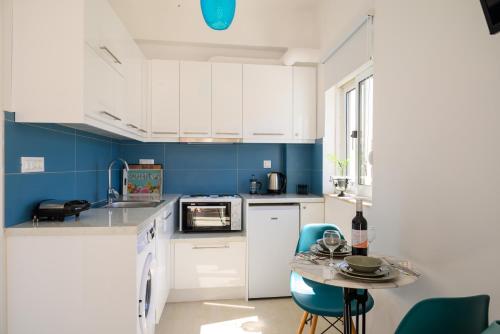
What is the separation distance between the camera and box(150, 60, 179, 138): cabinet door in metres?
2.98

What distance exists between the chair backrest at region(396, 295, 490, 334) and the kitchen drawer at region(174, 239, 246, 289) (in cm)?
199

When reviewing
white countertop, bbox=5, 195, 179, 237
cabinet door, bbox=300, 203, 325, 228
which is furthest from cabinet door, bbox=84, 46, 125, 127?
cabinet door, bbox=300, 203, 325, 228

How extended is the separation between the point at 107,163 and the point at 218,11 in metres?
1.95

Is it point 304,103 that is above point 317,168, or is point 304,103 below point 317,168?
above

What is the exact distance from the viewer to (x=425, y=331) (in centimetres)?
92

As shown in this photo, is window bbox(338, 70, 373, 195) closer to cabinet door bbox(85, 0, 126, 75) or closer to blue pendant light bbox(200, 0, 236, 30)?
blue pendant light bbox(200, 0, 236, 30)

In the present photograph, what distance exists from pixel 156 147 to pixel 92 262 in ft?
6.20

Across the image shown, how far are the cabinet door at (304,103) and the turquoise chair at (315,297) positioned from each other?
1342 millimetres

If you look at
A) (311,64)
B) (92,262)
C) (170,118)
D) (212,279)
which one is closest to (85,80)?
(92,262)

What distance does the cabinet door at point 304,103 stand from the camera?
314 cm

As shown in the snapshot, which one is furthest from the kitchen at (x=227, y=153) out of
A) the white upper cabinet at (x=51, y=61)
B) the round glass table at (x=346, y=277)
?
the round glass table at (x=346, y=277)

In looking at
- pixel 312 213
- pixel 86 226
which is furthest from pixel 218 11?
pixel 312 213

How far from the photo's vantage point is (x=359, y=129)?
2598 mm

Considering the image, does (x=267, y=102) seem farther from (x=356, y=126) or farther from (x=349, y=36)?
(x=349, y=36)
